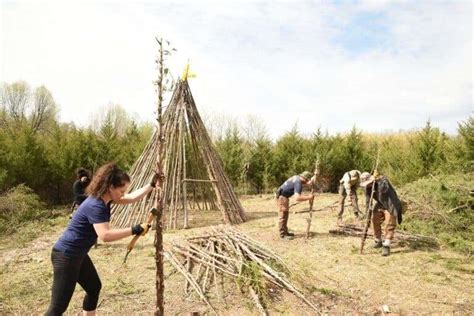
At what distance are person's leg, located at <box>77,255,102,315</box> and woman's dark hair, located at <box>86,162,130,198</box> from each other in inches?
27.8

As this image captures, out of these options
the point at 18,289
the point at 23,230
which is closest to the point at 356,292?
the point at 18,289

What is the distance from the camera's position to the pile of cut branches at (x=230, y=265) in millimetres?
4949

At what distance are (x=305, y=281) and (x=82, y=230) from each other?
3380mm

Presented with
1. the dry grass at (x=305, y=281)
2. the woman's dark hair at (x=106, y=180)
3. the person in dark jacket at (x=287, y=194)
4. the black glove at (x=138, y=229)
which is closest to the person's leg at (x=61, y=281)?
the woman's dark hair at (x=106, y=180)

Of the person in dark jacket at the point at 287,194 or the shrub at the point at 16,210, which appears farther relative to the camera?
the shrub at the point at 16,210

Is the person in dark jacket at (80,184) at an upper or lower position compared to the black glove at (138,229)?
upper

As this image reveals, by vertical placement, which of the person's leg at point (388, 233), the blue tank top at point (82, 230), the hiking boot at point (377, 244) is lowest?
the hiking boot at point (377, 244)

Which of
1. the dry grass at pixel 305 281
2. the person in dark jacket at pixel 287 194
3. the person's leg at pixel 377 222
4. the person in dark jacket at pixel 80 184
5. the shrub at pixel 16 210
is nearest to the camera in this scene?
the dry grass at pixel 305 281

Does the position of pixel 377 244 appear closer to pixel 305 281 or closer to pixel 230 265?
pixel 305 281

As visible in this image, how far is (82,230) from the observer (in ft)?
10.6

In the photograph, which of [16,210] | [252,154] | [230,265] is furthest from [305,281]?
[252,154]

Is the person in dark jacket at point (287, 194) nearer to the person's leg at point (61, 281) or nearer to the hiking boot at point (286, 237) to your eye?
the hiking boot at point (286, 237)

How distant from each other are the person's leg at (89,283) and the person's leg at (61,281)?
0.26 metres

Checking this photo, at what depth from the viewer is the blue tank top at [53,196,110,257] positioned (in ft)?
10.4
